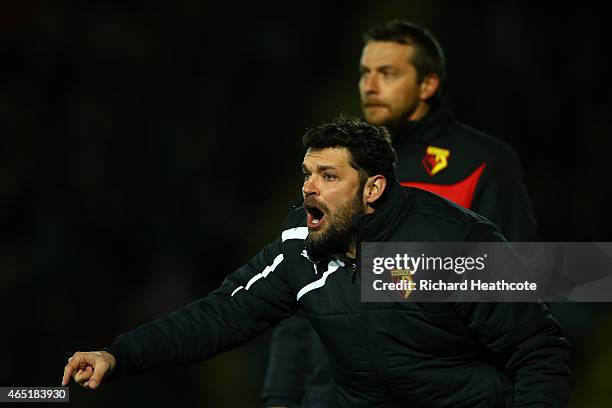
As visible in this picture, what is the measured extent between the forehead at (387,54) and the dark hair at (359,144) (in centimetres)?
116

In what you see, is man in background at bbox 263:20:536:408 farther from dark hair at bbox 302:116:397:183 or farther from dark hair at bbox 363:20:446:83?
dark hair at bbox 302:116:397:183

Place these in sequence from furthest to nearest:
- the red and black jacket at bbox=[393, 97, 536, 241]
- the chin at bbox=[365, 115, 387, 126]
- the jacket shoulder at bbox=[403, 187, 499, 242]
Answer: the chin at bbox=[365, 115, 387, 126], the red and black jacket at bbox=[393, 97, 536, 241], the jacket shoulder at bbox=[403, 187, 499, 242]

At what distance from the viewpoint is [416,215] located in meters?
3.41

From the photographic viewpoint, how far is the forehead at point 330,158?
3453 mm

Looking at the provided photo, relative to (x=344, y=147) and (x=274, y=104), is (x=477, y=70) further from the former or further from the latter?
(x=344, y=147)

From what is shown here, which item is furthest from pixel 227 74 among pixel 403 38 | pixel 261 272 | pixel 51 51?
pixel 261 272


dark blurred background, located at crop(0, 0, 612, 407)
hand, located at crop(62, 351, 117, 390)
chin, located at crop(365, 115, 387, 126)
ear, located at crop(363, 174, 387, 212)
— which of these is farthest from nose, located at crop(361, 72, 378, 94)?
dark blurred background, located at crop(0, 0, 612, 407)

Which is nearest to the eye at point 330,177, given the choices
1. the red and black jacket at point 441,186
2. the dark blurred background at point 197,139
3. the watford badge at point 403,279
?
the watford badge at point 403,279

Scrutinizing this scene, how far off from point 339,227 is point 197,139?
524 cm

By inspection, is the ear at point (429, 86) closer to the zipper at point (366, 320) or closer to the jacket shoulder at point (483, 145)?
the jacket shoulder at point (483, 145)

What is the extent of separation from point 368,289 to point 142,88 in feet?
19.1

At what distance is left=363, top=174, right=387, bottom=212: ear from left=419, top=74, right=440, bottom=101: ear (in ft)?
4.06

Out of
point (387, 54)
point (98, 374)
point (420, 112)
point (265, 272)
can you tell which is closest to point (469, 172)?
point (420, 112)

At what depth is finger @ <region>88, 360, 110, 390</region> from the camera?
3.26 meters
